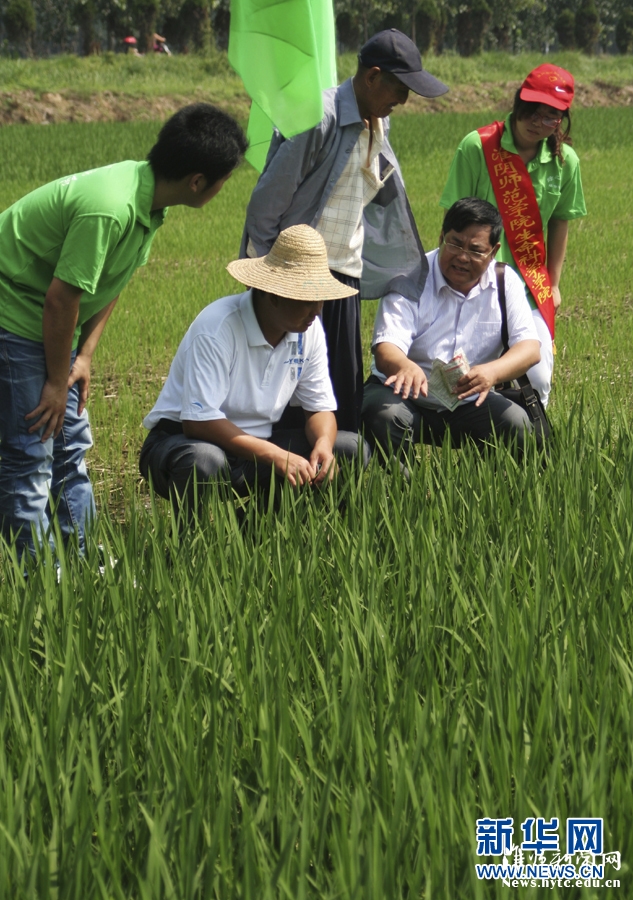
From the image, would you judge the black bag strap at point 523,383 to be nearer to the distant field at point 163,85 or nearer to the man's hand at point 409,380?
the man's hand at point 409,380

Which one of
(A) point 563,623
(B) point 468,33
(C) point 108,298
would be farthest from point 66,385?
(B) point 468,33

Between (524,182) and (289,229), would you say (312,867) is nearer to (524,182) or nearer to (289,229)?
(289,229)

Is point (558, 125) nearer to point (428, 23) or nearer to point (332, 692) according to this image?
point (332, 692)

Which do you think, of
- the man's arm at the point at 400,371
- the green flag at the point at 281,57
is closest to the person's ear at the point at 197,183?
the green flag at the point at 281,57

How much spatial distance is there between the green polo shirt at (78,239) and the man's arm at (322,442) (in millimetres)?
681

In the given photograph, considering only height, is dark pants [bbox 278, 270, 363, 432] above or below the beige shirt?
below

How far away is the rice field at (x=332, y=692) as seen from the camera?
1325 millimetres

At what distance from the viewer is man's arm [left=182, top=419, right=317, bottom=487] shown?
9.23 ft

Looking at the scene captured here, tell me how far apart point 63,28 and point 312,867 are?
41.8 metres

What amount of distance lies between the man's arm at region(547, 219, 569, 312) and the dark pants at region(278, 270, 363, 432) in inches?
32.5

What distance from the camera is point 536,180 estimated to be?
3584 mm

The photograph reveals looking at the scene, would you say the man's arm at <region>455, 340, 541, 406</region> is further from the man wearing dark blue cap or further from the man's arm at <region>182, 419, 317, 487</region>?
the man's arm at <region>182, 419, 317, 487</region>

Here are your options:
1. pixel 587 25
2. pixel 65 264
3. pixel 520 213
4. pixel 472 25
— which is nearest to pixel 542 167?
pixel 520 213

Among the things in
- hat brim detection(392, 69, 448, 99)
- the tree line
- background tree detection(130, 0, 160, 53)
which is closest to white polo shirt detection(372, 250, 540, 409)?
hat brim detection(392, 69, 448, 99)
